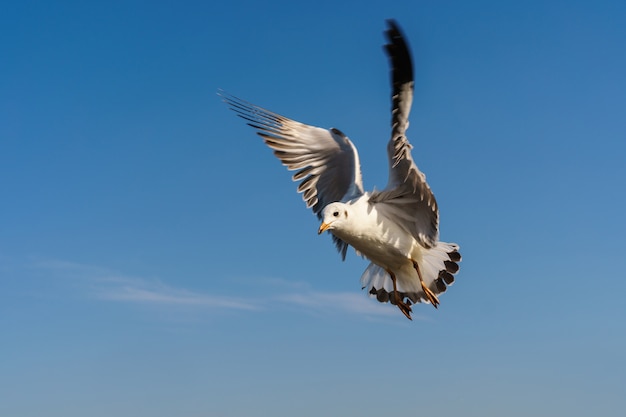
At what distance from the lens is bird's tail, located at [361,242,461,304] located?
1052cm

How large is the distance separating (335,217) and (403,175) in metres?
0.96

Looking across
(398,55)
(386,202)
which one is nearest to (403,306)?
Answer: (386,202)

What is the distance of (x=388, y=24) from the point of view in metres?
8.62

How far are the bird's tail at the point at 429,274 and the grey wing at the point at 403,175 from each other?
351mm

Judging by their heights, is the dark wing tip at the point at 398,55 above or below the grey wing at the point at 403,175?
above

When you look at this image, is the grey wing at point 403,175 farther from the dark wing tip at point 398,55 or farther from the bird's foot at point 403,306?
the bird's foot at point 403,306

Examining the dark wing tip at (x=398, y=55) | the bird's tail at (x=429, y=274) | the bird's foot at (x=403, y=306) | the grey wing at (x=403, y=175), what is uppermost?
the dark wing tip at (x=398, y=55)

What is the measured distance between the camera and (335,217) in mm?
9555

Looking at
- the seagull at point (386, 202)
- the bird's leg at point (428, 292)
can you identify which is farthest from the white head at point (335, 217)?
the bird's leg at point (428, 292)

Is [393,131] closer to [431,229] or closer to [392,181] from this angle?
[392,181]

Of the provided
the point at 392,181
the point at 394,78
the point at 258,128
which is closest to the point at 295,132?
the point at 258,128

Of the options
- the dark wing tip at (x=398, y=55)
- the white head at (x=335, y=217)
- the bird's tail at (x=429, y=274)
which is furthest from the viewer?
the bird's tail at (x=429, y=274)

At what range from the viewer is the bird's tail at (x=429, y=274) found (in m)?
10.5

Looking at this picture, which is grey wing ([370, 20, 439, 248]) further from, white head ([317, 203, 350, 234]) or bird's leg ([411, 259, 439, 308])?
white head ([317, 203, 350, 234])
